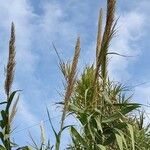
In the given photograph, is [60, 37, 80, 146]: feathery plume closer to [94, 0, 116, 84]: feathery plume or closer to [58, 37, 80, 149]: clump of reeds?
[58, 37, 80, 149]: clump of reeds

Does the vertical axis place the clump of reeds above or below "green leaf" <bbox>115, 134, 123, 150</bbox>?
above

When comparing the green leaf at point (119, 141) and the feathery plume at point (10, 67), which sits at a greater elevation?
the feathery plume at point (10, 67)

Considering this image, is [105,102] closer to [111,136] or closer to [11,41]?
[111,136]

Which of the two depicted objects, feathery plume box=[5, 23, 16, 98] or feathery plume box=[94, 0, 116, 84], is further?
Answer: feathery plume box=[5, 23, 16, 98]

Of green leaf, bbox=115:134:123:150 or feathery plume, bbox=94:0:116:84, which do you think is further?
green leaf, bbox=115:134:123:150

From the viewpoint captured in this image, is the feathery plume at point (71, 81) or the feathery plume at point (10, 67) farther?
the feathery plume at point (10, 67)

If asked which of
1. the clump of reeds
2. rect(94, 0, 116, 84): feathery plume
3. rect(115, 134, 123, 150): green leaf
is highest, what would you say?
rect(94, 0, 116, 84): feathery plume

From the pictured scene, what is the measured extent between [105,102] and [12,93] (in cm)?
56

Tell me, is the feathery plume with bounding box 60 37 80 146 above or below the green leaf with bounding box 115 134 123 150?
above

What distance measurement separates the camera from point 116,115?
2.95 meters

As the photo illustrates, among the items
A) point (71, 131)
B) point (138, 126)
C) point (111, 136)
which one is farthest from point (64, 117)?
point (138, 126)

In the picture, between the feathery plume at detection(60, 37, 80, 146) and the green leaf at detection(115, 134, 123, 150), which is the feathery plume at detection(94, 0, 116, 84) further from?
the green leaf at detection(115, 134, 123, 150)

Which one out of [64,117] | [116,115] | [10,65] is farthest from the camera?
[116,115]

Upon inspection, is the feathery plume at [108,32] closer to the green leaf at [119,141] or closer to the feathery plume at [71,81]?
the feathery plume at [71,81]
